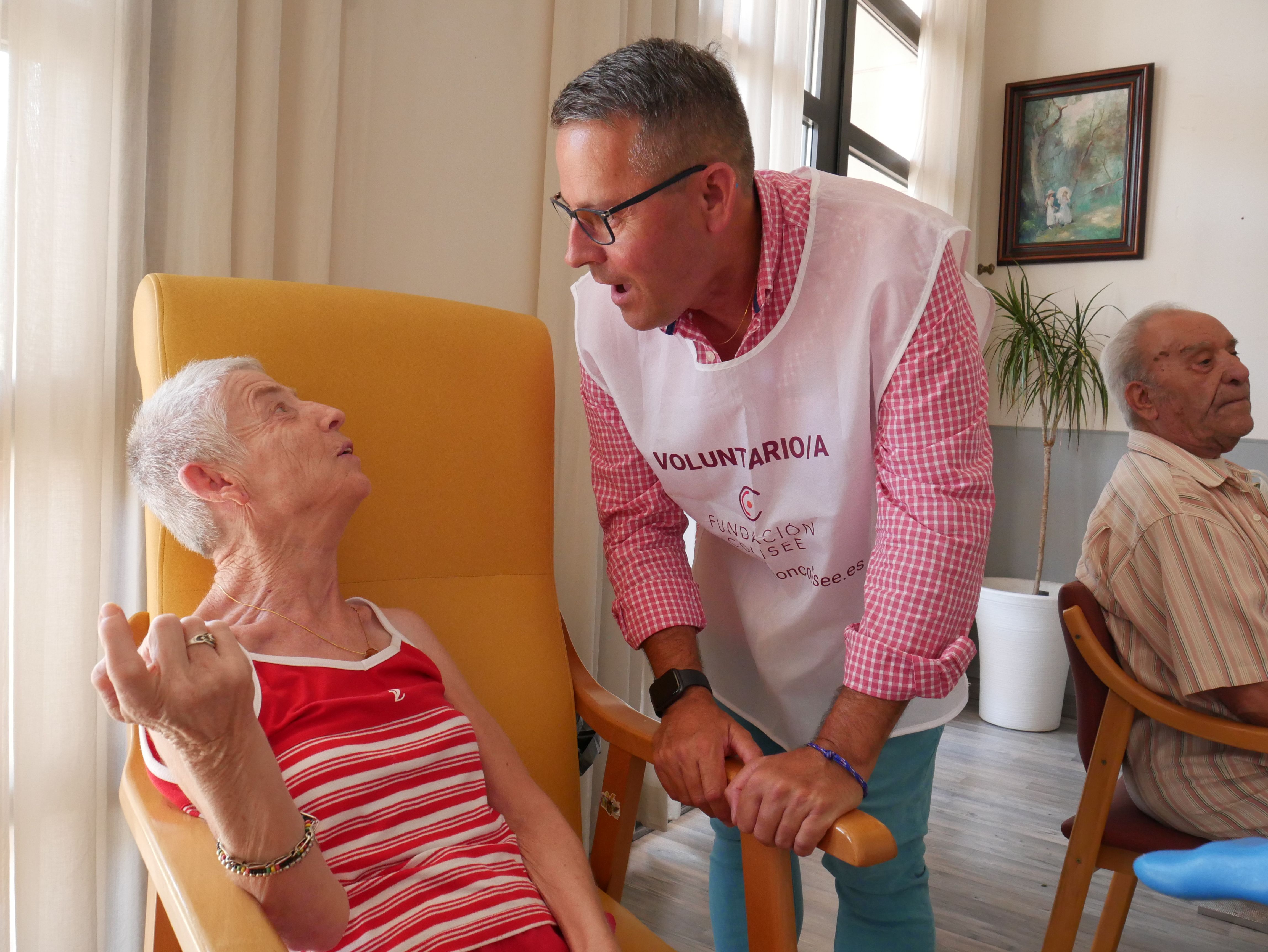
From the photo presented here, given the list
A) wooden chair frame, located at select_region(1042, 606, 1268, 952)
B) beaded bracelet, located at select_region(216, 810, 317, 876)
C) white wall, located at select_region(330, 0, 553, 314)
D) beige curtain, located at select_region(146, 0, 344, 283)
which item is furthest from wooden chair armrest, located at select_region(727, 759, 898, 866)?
white wall, located at select_region(330, 0, 553, 314)

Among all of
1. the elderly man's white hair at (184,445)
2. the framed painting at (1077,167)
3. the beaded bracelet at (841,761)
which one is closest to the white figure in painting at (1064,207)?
the framed painting at (1077,167)

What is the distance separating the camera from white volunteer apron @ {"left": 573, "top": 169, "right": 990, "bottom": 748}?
1132 mm

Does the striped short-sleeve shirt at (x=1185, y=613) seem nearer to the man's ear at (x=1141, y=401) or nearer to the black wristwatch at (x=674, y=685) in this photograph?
the man's ear at (x=1141, y=401)

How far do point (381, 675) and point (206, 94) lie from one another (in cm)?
82

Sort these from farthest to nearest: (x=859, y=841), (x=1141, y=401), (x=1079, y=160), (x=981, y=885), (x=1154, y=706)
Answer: (x=1079, y=160) < (x=981, y=885) < (x=1141, y=401) < (x=1154, y=706) < (x=859, y=841)

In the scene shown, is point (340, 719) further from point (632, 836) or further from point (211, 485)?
point (632, 836)

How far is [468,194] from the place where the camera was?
5.95 ft

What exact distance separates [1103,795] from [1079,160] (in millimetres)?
3217

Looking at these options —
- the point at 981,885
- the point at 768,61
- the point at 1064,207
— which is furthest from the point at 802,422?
the point at 1064,207

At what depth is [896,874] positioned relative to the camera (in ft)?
4.15

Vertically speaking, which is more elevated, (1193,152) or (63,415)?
(1193,152)

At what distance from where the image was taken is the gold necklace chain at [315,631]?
40.9 inches

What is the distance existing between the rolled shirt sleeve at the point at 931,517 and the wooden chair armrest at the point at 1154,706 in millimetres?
542

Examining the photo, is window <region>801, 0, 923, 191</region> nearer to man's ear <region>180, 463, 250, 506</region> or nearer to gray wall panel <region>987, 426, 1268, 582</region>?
gray wall panel <region>987, 426, 1268, 582</region>
